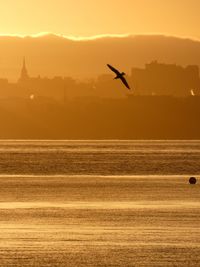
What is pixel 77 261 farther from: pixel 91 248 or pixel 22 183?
pixel 22 183

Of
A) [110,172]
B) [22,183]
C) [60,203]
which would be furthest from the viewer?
[110,172]

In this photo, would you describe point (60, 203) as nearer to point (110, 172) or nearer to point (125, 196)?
point (125, 196)

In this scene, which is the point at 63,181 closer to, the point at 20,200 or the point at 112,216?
the point at 20,200

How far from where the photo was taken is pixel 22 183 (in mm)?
118125

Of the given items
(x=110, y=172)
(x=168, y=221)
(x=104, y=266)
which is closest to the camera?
(x=104, y=266)

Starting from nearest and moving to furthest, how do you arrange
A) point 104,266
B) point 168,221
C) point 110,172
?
1. point 104,266
2. point 168,221
3. point 110,172

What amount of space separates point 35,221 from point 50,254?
1502 centimetres

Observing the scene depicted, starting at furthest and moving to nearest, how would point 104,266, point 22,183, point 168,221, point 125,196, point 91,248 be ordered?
point 22,183, point 125,196, point 168,221, point 91,248, point 104,266

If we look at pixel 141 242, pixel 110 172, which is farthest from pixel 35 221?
pixel 110 172

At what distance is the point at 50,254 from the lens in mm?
55562

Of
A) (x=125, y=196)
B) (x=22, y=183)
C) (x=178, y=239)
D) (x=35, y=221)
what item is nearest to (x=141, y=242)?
(x=178, y=239)

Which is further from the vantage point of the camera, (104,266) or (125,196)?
(125,196)

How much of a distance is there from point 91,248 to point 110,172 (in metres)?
96.3

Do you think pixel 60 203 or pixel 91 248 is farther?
pixel 60 203
